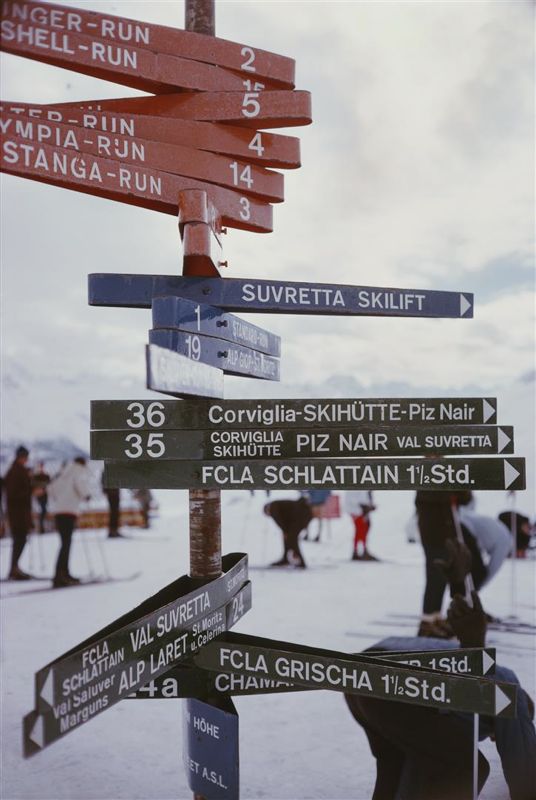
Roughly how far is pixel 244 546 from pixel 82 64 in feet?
35.8

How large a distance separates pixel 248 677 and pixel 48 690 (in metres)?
0.85

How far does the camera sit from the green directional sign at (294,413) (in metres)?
2.39

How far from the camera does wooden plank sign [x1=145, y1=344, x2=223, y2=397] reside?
1904 millimetres

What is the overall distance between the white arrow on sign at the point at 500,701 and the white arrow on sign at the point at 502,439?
0.73 meters

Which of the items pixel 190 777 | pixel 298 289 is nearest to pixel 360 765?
pixel 190 777

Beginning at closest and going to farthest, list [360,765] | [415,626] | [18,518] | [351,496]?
[360,765], [415,626], [18,518], [351,496]

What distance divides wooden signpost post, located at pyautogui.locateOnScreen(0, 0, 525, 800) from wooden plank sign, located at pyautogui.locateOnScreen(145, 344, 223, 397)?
12mm

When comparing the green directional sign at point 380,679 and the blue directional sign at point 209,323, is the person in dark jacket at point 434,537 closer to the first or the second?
the blue directional sign at point 209,323

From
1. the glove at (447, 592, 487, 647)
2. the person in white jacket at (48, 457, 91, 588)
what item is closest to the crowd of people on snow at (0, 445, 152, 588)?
the person in white jacket at (48, 457, 91, 588)

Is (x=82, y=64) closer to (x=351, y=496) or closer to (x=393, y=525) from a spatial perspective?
(x=351, y=496)

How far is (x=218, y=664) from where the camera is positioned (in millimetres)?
2432

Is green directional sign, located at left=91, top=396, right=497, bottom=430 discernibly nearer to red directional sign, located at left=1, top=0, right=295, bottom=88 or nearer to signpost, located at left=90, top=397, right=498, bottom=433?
signpost, located at left=90, top=397, right=498, bottom=433

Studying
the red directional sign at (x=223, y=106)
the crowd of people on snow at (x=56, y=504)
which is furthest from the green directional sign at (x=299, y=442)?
the crowd of people on snow at (x=56, y=504)

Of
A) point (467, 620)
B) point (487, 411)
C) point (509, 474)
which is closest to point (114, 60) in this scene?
point (487, 411)
